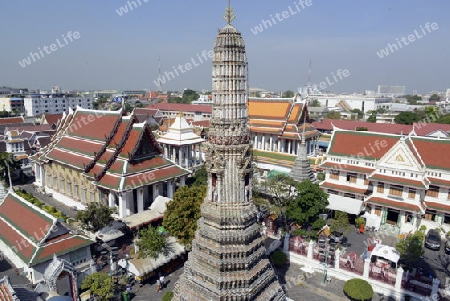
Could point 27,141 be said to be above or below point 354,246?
above

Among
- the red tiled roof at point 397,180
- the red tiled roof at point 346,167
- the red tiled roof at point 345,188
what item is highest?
the red tiled roof at point 346,167

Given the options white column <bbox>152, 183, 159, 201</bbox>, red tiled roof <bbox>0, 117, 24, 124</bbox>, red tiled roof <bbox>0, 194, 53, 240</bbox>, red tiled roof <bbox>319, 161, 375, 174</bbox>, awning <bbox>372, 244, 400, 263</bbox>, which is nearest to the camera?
red tiled roof <bbox>0, 194, 53, 240</bbox>

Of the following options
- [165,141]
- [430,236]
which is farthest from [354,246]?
[165,141]

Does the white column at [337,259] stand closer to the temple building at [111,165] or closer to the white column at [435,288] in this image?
the white column at [435,288]

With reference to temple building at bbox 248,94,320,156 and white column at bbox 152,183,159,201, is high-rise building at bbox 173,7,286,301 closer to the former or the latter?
white column at bbox 152,183,159,201

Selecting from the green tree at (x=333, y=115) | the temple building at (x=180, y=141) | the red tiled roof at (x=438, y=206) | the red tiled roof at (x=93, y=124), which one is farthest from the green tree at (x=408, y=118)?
the red tiled roof at (x=93, y=124)

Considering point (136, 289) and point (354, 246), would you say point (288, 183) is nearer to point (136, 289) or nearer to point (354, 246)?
point (354, 246)

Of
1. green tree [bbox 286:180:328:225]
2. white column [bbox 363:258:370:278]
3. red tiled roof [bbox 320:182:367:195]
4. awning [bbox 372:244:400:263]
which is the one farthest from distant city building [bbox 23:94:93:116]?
white column [bbox 363:258:370:278]
